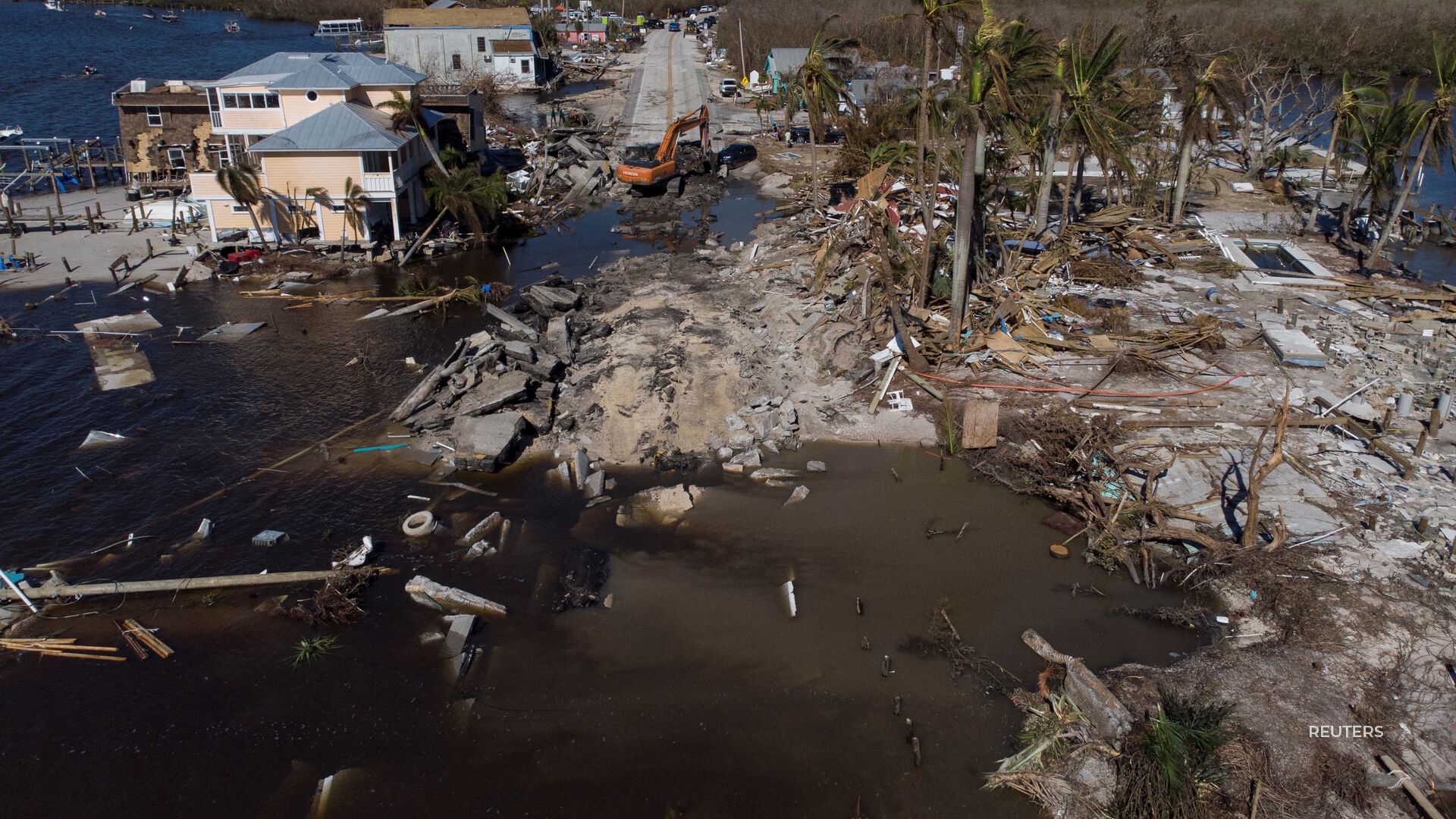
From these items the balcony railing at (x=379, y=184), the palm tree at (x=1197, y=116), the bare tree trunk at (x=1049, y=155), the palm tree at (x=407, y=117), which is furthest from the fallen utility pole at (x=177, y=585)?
the palm tree at (x=1197, y=116)

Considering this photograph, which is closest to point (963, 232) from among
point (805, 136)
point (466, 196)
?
point (466, 196)

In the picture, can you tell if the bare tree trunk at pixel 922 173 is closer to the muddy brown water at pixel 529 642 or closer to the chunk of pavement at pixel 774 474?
the muddy brown water at pixel 529 642

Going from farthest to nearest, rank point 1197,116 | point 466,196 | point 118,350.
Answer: point 466,196, point 1197,116, point 118,350

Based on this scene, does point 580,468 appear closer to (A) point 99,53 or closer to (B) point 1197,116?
(B) point 1197,116

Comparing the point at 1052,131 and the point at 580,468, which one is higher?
the point at 1052,131

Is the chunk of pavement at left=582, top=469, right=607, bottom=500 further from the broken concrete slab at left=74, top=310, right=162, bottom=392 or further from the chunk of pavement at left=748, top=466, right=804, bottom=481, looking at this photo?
the broken concrete slab at left=74, top=310, right=162, bottom=392

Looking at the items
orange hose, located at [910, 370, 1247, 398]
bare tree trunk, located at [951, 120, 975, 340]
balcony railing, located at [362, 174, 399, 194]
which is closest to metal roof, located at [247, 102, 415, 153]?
balcony railing, located at [362, 174, 399, 194]

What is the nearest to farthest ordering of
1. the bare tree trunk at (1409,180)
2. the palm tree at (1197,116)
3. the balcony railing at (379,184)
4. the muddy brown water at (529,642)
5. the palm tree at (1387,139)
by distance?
the muddy brown water at (529,642), the bare tree trunk at (1409,180), the palm tree at (1387,139), the palm tree at (1197,116), the balcony railing at (379,184)
